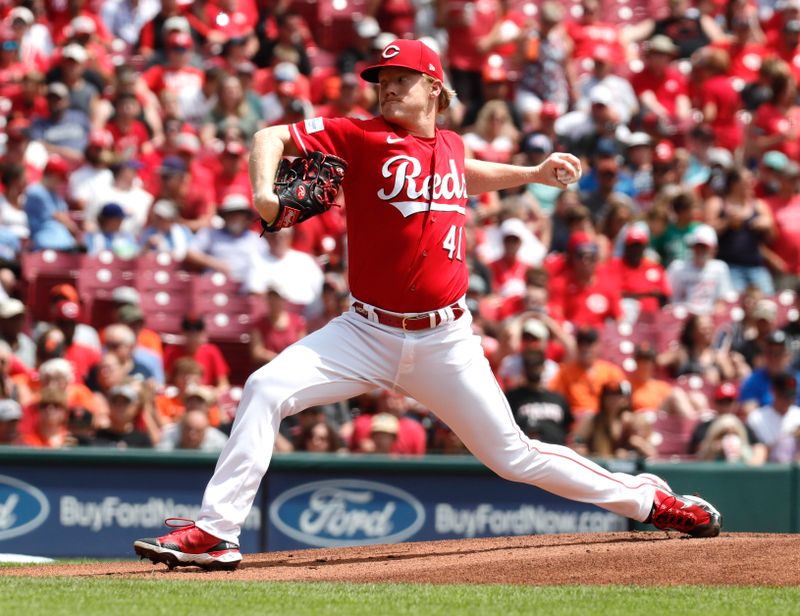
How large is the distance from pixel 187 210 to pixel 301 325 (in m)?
1.81

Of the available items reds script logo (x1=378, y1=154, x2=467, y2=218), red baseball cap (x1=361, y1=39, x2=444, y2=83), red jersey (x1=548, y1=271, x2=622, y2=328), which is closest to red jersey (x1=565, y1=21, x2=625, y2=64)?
red jersey (x1=548, y1=271, x2=622, y2=328)

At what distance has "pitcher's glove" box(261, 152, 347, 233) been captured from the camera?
540cm

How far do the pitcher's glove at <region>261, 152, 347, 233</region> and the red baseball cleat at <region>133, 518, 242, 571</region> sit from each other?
1.24 metres

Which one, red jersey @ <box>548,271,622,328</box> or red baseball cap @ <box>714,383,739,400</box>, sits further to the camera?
red jersey @ <box>548,271,622,328</box>

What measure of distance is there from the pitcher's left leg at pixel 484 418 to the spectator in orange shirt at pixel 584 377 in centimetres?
429

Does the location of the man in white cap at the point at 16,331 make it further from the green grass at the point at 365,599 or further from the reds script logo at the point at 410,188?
the reds script logo at the point at 410,188

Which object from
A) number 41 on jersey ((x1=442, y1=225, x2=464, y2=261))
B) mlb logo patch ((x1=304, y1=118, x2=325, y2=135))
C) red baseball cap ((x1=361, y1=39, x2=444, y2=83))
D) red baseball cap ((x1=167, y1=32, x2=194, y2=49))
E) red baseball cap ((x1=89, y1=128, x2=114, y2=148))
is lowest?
red baseball cap ((x1=89, y1=128, x2=114, y2=148))

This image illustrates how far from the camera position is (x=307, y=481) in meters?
9.29

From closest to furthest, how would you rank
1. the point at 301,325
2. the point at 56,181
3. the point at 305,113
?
the point at 301,325 → the point at 56,181 → the point at 305,113

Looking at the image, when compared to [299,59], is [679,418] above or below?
below

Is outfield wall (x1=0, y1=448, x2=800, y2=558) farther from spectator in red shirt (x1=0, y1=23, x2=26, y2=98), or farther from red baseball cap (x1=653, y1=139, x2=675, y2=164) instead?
spectator in red shirt (x1=0, y1=23, x2=26, y2=98)

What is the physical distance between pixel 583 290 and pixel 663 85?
12.8 ft

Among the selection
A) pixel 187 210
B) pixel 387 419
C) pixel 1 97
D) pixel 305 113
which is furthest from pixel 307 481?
pixel 1 97

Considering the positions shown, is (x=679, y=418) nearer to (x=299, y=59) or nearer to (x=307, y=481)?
(x=307, y=481)
